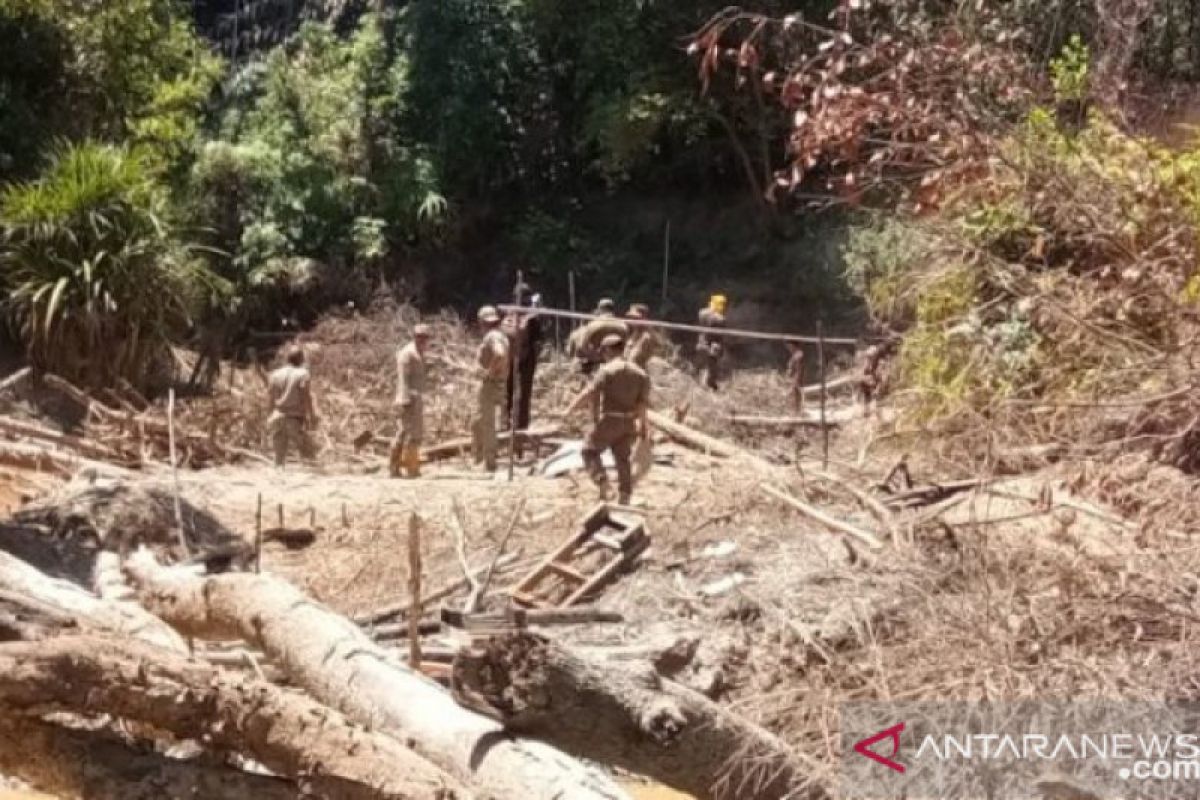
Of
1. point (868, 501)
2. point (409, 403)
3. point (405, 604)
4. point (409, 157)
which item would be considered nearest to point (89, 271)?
point (409, 403)

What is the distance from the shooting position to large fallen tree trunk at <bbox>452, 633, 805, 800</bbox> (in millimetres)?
4188

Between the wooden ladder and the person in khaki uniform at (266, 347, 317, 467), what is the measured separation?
3514mm

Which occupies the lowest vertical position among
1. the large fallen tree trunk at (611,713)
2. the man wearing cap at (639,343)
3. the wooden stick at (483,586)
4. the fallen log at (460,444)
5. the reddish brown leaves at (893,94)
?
the fallen log at (460,444)

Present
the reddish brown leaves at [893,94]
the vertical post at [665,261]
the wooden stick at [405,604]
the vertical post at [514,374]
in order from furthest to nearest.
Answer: the vertical post at [665,261], the vertical post at [514,374], the wooden stick at [405,604], the reddish brown leaves at [893,94]

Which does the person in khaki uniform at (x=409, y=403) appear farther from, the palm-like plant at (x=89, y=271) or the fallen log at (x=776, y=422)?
the palm-like plant at (x=89, y=271)

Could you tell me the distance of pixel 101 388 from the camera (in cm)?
1555

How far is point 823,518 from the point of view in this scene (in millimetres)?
9344

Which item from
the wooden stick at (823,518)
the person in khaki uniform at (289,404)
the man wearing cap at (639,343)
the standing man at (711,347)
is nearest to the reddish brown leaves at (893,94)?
the wooden stick at (823,518)

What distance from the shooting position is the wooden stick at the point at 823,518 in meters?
8.70

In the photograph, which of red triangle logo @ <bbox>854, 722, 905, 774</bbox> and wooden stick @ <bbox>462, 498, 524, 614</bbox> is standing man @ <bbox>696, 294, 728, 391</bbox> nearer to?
wooden stick @ <bbox>462, 498, 524, 614</bbox>

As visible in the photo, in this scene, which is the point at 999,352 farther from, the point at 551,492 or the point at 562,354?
the point at 562,354

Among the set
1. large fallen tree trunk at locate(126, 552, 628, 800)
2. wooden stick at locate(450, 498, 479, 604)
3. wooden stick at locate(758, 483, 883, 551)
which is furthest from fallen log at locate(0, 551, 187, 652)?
wooden stick at locate(758, 483, 883, 551)

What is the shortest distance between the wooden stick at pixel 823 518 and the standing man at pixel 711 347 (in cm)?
712

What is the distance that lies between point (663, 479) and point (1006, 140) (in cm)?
417
